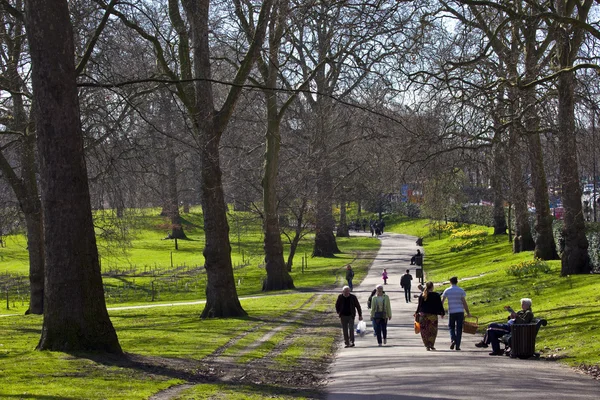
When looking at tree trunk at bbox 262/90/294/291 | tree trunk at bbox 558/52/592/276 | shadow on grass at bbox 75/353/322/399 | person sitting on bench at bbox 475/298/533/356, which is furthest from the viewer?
tree trunk at bbox 262/90/294/291

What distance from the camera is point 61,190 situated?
14.2 meters

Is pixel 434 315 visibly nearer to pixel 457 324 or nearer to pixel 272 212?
pixel 457 324

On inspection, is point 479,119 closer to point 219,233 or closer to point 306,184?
point 219,233

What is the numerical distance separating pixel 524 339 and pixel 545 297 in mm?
9514

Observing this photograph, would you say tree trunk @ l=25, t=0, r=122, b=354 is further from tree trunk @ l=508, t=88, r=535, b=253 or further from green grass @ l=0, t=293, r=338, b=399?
tree trunk @ l=508, t=88, r=535, b=253

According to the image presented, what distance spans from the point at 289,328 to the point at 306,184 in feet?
74.3

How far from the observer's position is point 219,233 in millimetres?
25516

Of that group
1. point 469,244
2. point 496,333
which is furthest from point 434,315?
point 469,244

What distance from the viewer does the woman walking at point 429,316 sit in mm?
17594

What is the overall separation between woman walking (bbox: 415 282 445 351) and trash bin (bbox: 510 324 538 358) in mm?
2214

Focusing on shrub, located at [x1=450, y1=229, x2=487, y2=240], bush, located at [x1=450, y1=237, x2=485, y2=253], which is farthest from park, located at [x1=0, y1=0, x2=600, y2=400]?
shrub, located at [x1=450, y1=229, x2=487, y2=240]

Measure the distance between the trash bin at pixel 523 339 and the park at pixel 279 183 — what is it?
5cm

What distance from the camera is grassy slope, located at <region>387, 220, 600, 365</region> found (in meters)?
16.5

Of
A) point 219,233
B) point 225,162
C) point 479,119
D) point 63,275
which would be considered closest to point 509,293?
point 479,119
